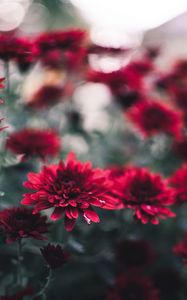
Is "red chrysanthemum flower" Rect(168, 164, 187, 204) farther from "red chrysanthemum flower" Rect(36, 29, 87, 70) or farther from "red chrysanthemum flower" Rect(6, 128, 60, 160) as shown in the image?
"red chrysanthemum flower" Rect(36, 29, 87, 70)

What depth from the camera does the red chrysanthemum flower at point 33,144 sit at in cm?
105

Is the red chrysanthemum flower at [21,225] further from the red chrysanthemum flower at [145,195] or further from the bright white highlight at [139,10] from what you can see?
the bright white highlight at [139,10]

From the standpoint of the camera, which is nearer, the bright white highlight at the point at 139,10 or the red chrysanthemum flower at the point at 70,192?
the red chrysanthemum flower at the point at 70,192

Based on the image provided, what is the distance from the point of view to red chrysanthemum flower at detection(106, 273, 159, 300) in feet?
3.39

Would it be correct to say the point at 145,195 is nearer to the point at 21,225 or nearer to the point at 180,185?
the point at 180,185

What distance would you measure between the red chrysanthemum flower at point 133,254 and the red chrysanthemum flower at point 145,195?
0.66ft

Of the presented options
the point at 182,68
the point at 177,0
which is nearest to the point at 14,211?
the point at 182,68

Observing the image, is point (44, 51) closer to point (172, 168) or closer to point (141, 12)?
point (172, 168)

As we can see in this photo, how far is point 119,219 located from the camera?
3.91ft

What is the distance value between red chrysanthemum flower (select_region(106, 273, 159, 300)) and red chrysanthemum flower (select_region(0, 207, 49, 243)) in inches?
13.2

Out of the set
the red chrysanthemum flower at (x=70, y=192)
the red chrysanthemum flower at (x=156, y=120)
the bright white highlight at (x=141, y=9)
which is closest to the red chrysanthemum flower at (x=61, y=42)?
the red chrysanthemum flower at (x=156, y=120)

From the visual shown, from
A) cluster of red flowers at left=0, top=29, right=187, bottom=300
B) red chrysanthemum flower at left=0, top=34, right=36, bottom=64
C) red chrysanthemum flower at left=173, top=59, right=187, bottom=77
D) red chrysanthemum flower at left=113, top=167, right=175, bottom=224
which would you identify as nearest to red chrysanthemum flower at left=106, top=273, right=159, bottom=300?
cluster of red flowers at left=0, top=29, right=187, bottom=300

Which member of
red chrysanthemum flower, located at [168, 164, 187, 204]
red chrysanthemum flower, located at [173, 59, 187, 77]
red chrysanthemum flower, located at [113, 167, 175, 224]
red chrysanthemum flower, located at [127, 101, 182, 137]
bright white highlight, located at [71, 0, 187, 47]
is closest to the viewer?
red chrysanthemum flower, located at [113, 167, 175, 224]

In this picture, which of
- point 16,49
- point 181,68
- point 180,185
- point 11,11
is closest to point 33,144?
point 16,49
